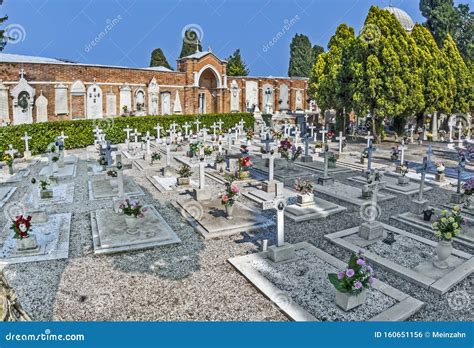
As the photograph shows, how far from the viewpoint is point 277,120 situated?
40.5m

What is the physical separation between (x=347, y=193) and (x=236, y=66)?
48220 millimetres

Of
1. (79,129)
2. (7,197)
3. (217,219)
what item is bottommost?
(217,219)

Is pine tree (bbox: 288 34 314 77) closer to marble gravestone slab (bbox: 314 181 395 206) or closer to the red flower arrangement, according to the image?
marble gravestone slab (bbox: 314 181 395 206)

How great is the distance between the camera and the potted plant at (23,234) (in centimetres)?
841

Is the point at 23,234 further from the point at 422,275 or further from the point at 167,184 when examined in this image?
the point at 422,275

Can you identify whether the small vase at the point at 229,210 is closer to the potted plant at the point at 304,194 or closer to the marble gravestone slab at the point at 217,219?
the marble gravestone slab at the point at 217,219

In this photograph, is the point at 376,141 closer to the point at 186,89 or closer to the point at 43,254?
the point at 186,89

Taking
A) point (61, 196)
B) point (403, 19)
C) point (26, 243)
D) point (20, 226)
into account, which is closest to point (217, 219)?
point (26, 243)

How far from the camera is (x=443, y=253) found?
25.4 ft

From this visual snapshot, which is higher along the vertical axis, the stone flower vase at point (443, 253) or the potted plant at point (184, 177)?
the potted plant at point (184, 177)

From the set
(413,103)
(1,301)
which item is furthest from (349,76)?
(1,301)

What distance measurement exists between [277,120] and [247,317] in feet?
116

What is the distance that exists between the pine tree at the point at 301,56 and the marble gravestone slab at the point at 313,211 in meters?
49.7

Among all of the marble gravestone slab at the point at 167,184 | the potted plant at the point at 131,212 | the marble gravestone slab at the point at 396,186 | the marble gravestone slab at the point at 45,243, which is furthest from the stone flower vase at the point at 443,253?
the marble gravestone slab at the point at 167,184
